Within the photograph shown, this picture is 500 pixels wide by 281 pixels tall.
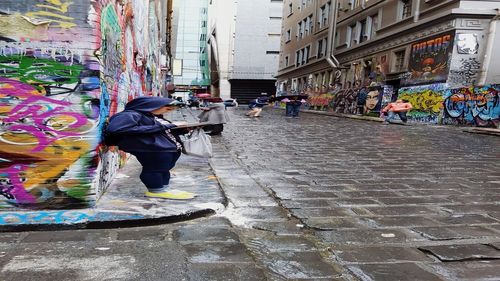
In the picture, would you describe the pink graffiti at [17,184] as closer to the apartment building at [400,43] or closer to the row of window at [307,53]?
the apartment building at [400,43]

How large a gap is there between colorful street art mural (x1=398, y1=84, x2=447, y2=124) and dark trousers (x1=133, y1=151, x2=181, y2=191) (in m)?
17.4

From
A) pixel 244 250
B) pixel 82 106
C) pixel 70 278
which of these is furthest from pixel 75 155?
pixel 244 250

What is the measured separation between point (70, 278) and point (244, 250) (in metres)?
A: 1.26

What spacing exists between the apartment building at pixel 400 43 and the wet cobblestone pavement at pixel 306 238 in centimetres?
1461

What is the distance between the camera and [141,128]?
160 inches

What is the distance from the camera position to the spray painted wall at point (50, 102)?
3705 millimetres

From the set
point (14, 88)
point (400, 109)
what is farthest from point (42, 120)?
point (400, 109)

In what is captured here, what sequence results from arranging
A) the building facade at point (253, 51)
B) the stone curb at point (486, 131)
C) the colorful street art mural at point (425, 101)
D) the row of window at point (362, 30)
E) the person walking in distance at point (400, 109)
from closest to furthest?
the stone curb at point (486, 131) < the colorful street art mural at point (425, 101) < the person walking in distance at point (400, 109) < the row of window at point (362, 30) < the building facade at point (253, 51)

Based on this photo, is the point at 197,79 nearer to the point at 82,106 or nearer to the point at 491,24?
the point at 491,24

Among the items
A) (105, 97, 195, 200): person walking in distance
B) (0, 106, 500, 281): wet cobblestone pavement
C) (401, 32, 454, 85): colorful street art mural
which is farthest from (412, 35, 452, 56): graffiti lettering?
(105, 97, 195, 200): person walking in distance

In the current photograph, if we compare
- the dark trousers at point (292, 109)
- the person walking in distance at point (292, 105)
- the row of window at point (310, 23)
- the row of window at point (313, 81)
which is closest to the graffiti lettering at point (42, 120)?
the person walking in distance at point (292, 105)

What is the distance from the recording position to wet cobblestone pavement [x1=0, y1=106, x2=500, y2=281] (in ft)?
9.36

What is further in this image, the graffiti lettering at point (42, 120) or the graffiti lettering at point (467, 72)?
the graffiti lettering at point (467, 72)

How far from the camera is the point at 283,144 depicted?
1027cm
